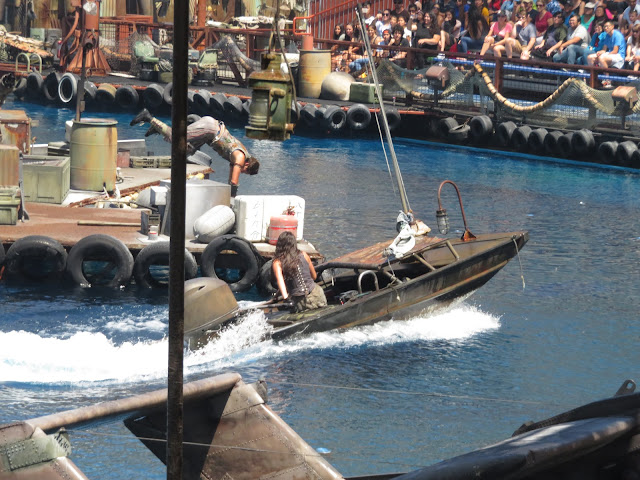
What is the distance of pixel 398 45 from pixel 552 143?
289 inches

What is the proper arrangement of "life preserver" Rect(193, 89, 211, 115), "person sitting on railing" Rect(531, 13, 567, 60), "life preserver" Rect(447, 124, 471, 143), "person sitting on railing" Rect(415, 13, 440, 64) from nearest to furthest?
"person sitting on railing" Rect(531, 13, 567, 60), "life preserver" Rect(447, 124, 471, 143), "person sitting on railing" Rect(415, 13, 440, 64), "life preserver" Rect(193, 89, 211, 115)

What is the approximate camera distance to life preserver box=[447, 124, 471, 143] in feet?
101

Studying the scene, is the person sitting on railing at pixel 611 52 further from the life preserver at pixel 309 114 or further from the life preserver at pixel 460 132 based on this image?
the life preserver at pixel 309 114

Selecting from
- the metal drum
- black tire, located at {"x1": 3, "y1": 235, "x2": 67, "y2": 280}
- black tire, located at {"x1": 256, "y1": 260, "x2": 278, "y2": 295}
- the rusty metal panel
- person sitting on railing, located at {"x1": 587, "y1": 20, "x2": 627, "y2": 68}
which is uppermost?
person sitting on railing, located at {"x1": 587, "y1": 20, "x2": 627, "y2": 68}

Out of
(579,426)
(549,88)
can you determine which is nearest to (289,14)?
(549,88)

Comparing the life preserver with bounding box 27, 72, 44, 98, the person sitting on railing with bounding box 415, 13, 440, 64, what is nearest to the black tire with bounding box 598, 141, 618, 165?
the person sitting on railing with bounding box 415, 13, 440, 64

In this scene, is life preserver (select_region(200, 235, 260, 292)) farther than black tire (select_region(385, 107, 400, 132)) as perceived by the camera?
No

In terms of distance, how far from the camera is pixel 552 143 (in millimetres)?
28625

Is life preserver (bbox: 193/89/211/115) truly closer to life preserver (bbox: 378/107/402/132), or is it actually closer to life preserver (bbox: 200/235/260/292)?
life preserver (bbox: 378/107/402/132)

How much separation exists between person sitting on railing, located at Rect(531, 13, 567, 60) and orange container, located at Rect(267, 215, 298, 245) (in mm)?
15913

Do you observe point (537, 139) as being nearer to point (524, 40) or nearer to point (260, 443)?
point (524, 40)

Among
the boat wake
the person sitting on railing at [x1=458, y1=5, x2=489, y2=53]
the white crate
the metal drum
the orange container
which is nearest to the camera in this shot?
the boat wake

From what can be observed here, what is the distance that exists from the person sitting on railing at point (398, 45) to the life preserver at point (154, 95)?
7153mm

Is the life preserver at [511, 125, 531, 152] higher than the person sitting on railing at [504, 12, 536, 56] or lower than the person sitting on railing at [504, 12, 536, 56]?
lower
